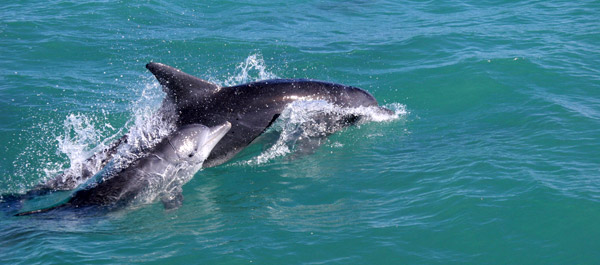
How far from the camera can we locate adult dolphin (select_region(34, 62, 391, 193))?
42.8 ft

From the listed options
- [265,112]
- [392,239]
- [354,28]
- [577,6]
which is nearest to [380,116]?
[265,112]

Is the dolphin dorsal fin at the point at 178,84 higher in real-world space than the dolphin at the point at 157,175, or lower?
higher

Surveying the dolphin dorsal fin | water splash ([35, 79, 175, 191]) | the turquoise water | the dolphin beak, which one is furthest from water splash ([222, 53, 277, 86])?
the dolphin beak

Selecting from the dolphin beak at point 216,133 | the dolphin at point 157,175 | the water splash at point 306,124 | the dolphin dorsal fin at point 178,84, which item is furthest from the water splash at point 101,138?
the water splash at point 306,124

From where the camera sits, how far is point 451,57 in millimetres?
18703

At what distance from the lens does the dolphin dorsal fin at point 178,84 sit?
42.4 feet

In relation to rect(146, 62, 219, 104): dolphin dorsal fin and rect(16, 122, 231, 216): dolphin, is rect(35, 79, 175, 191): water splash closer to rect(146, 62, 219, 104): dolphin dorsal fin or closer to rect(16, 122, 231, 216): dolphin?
rect(16, 122, 231, 216): dolphin

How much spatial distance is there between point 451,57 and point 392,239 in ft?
32.8

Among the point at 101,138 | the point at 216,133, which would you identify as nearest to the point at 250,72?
the point at 101,138

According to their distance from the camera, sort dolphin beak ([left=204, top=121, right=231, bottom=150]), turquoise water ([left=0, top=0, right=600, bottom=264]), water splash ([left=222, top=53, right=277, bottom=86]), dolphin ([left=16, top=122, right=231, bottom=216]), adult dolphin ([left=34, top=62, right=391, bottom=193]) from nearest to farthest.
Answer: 1. turquoise water ([left=0, top=0, right=600, bottom=264])
2. dolphin ([left=16, top=122, right=231, bottom=216])
3. dolphin beak ([left=204, top=121, right=231, bottom=150])
4. adult dolphin ([left=34, top=62, right=391, bottom=193])
5. water splash ([left=222, top=53, right=277, bottom=86])

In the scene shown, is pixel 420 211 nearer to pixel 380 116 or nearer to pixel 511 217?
pixel 511 217

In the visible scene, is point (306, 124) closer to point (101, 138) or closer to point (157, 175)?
point (157, 175)

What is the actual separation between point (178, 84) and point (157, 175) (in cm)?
189

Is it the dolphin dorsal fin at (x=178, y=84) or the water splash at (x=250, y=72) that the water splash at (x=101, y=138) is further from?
the water splash at (x=250, y=72)
